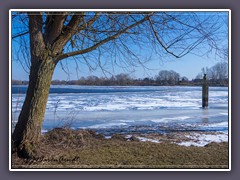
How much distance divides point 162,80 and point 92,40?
1.05 metres

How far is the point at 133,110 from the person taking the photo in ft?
11.6

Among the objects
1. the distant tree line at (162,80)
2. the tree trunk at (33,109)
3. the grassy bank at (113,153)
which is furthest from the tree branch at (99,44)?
the grassy bank at (113,153)

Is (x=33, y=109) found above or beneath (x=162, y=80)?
beneath

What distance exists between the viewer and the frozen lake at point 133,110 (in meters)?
3.48

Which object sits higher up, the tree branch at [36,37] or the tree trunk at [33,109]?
the tree branch at [36,37]

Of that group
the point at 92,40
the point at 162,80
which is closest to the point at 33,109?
the point at 92,40

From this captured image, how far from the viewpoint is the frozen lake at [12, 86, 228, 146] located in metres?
3.48

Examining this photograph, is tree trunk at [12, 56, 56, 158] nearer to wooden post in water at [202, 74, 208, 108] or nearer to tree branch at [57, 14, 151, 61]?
tree branch at [57, 14, 151, 61]

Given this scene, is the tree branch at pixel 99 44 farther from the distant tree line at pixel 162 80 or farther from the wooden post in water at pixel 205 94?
the wooden post in water at pixel 205 94

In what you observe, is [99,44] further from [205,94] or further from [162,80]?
[205,94]

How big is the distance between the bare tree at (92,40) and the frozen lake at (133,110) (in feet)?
0.67

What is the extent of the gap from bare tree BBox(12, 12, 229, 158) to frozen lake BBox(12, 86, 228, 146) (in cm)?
20
